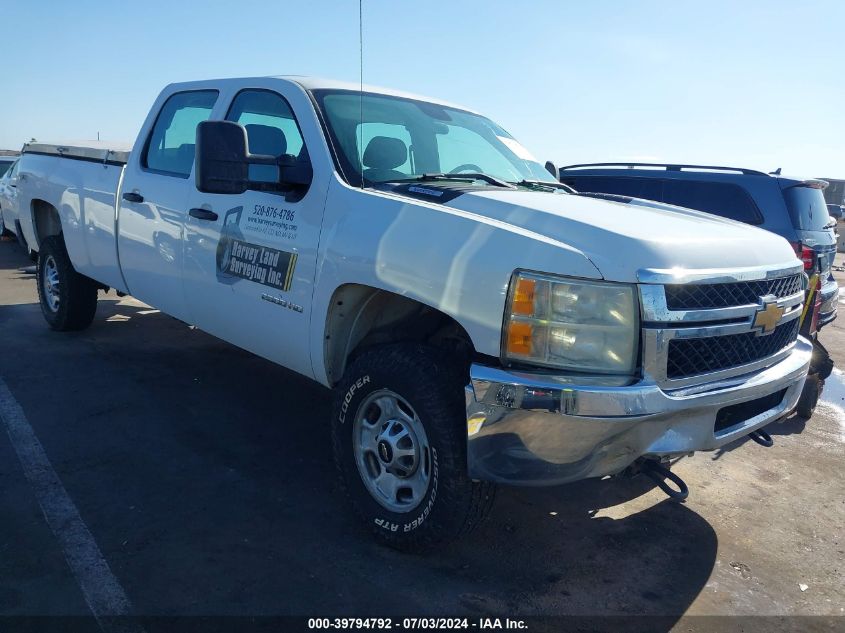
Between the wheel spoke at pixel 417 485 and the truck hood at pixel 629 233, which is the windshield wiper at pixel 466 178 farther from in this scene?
the wheel spoke at pixel 417 485

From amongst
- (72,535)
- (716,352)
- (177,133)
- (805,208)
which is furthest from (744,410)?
(805,208)

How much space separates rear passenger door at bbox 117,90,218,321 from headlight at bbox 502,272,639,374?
2.57 metres

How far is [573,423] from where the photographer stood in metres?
2.58

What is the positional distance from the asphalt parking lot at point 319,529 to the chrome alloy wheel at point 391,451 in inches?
10.3

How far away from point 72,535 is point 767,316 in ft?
10.3

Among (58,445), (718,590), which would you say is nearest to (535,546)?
(718,590)

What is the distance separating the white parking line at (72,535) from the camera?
8.87 feet

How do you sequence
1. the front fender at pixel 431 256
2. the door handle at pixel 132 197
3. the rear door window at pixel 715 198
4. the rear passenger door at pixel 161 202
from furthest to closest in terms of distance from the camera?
the rear door window at pixel 715 198 < the door handle at pixel 132 197 < the rear passenger door at pixel 161 202 < the front fender at pixel 431 256

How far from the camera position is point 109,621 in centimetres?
264

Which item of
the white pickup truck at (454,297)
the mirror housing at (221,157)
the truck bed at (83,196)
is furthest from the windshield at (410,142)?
the truck bed at (83,196)

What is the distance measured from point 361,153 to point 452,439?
160 cm

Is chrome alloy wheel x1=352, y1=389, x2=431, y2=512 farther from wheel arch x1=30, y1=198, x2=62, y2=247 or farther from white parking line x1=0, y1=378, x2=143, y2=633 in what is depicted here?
wheel arch x1=30, y1=198, x2=62, y2=247

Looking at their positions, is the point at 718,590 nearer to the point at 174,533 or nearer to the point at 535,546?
the point at 535,546

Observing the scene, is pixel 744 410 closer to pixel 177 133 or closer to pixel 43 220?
pixel 177 133
